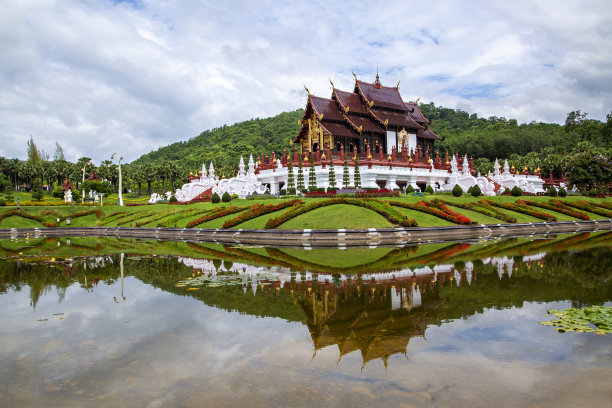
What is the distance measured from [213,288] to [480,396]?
8.46 metres

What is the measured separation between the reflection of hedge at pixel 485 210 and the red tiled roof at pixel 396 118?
1990 centimetres

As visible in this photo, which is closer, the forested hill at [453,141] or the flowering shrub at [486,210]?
the flowering shrub at [486,210]

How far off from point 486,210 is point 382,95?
26.7 meters

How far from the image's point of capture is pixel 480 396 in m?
5.48

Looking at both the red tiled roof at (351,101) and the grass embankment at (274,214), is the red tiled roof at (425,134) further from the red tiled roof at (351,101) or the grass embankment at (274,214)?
the grass embankment at (274,214)

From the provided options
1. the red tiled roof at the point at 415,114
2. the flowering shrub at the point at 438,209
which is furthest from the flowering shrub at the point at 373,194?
the red tiled roof at the point at 415,114

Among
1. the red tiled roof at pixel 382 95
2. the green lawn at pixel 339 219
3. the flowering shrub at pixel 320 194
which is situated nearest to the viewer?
the green lawn at pixel 339 219

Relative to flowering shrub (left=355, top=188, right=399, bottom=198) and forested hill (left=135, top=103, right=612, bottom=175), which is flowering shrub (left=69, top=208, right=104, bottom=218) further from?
forested hill (left=135, top=103, right=612, bottom=175)

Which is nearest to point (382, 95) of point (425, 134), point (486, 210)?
point (425, 134)

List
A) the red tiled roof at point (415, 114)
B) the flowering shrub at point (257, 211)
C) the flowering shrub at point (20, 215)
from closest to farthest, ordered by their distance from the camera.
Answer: the flowering shrub at point (257, 211) → the flowering shrub at point (20, 215) → the red tiled roof at point (415, 114)

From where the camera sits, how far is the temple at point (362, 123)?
50.2 m

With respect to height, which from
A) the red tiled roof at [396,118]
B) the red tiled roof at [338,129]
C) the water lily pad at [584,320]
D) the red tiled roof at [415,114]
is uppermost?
the red tiled roof at [415,114]

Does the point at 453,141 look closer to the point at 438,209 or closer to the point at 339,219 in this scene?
the point at 438,209

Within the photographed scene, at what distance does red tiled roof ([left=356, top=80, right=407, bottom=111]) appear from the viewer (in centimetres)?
5438
